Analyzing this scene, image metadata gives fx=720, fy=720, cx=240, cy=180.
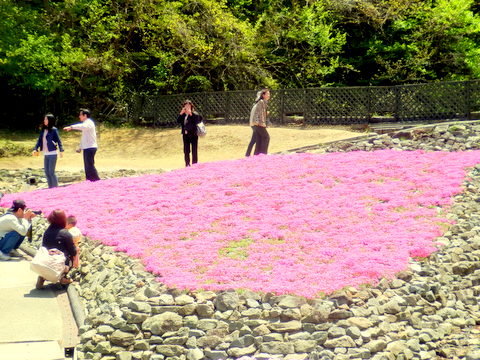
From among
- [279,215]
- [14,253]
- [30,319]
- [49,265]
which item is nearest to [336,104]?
[279,215]

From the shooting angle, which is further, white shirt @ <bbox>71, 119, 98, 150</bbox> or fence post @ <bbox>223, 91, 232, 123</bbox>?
fence post @ <bbox>223, 91, 232, 123</bbox>

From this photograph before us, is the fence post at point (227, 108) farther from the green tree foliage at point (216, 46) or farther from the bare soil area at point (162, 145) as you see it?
the green tree foliage at point (216, 46)

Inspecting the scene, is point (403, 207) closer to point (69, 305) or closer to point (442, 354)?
point (442, 354)

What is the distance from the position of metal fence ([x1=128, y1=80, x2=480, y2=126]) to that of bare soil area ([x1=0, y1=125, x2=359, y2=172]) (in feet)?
3.31

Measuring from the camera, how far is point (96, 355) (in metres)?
9.06

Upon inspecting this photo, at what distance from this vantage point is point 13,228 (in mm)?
13688

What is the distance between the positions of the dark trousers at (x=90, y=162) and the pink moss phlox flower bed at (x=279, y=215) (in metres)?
0.60

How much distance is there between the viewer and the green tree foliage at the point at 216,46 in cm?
3219

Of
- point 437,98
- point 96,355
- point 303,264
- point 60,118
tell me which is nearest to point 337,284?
point 303,264

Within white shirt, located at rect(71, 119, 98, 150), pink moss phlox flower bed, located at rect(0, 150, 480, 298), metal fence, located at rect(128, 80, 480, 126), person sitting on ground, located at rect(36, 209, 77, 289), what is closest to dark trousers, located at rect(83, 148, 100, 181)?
white shirt, located at rect(71, 119, 98, 150)

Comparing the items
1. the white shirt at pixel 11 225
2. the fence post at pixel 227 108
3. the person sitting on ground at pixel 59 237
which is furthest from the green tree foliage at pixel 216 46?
the person sitting on ground at pixel 59 237

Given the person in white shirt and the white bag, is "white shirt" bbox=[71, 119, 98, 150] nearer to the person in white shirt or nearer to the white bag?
the person in white shirt

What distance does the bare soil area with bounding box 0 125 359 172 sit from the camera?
25673 millimetres

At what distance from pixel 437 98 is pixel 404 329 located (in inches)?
720
